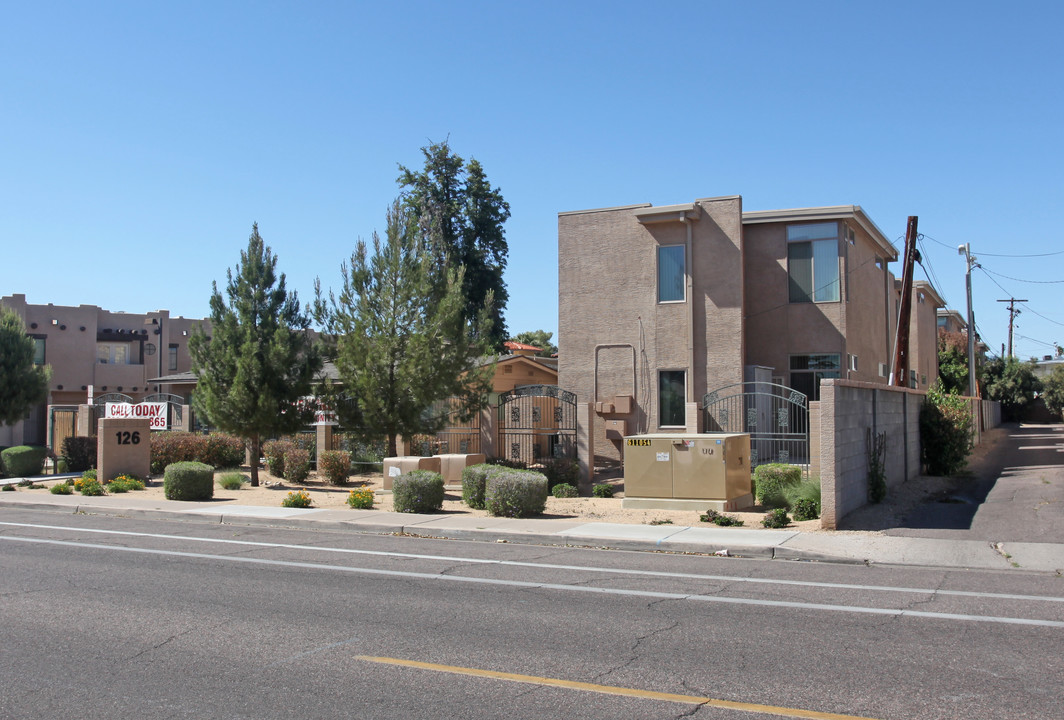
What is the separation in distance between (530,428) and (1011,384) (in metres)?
57.3

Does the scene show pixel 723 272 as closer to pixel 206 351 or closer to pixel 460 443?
pixel 460 443

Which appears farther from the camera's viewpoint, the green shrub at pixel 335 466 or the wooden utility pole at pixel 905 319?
the wooden utility pole at pixel 905 319

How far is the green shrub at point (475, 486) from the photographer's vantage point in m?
16.5

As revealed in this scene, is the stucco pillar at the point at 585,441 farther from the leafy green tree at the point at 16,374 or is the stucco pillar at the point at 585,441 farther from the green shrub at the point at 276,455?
the leafy green tree at the point at 16,374

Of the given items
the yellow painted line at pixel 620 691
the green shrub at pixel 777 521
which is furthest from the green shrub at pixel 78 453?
the yellow painted line at pixel 620 691

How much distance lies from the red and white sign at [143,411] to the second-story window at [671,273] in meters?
16.1

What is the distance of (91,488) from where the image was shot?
63.6 ft

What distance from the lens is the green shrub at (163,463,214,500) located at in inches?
715

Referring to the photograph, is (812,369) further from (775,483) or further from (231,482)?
(231,482)

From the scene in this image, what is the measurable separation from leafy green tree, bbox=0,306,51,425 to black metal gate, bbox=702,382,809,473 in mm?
21236

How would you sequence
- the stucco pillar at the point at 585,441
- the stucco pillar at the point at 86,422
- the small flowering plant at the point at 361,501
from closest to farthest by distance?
1. the small flowering plant at the point at 361,501
2. the stucco pillar at the point at 585,441
3. the stucco pillar at the point at 86,422

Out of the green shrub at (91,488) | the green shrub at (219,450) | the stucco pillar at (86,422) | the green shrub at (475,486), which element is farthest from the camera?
the stucco pillar at (86,422)

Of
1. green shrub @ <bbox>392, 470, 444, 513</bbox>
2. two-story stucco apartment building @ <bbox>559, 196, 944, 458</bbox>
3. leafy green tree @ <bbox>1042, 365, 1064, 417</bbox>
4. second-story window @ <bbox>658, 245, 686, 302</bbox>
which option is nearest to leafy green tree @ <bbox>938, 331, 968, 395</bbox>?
leafy green tree @ <bbox>1042, 365, 1064, 417</bbox>

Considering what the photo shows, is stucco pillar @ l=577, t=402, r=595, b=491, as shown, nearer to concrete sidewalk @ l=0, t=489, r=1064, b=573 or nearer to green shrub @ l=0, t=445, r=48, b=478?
concrete sidewalk @ l=0, t=489, r=1064, b=573
